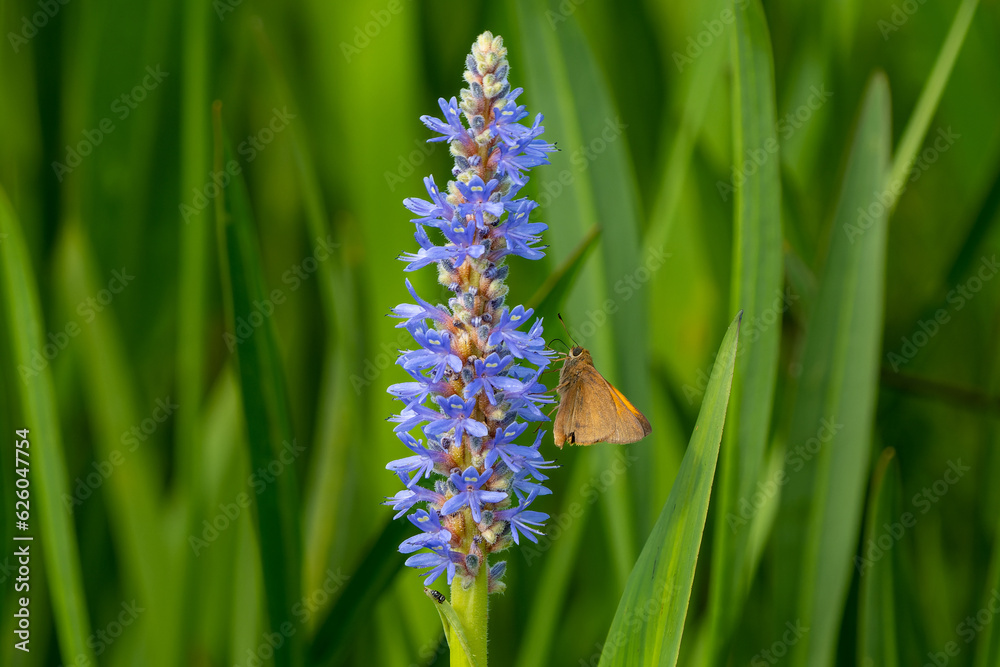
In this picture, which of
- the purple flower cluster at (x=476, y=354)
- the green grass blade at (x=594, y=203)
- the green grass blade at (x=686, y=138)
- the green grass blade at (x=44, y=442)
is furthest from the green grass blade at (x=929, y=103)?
the green grass blade at (x=44, y=442)

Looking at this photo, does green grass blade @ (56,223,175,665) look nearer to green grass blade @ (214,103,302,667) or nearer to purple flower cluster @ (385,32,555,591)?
green grass blade @ (214,103,302,667)

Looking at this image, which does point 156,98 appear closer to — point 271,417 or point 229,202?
point 229,202

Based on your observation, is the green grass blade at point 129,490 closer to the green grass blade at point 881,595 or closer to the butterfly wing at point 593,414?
the butterfly wing at point 593,414

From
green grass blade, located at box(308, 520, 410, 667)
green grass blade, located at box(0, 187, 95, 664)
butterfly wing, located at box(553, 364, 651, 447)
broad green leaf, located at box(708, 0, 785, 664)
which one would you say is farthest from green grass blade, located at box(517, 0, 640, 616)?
green grass blade, located at box(0, 187, 95, 664)

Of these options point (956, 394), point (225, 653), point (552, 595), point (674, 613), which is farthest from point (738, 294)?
point (225, 653)

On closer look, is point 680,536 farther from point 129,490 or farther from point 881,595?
point 129,490
